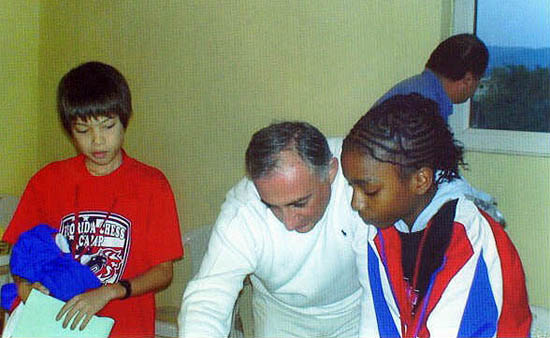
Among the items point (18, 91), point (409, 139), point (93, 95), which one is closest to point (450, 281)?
point (409, 139)

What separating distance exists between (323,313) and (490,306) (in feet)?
1.13

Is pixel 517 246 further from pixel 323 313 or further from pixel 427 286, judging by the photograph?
pixel 323 313

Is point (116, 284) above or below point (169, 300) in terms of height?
above

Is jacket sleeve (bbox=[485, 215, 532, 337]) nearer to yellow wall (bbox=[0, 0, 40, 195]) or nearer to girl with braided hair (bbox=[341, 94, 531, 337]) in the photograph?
girl with braided hair (bbox=[341, 94, 531, 337])

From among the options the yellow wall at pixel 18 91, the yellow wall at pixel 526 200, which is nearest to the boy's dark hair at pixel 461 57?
the yellow wall at pixel 526 200

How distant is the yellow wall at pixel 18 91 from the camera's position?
5.28 ft

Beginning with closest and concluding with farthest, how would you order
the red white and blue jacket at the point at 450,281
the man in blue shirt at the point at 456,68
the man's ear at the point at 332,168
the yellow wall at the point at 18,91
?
1. the red white and blue jacket at the point at 450,281
2. the man's ear at the point at 332,168
3. the man in blue shirt at the point at 456,68
4. the yellow wall at the point at 18,91

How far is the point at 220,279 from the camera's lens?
94cm

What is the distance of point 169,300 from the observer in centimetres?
138

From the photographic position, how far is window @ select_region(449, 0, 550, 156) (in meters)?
1.00

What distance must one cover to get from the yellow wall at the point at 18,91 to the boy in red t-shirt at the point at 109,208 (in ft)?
1.75

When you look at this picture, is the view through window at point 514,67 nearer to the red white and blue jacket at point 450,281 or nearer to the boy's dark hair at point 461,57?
the boy's dark hair at point 461,57

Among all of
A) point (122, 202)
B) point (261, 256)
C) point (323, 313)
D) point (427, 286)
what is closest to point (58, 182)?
point (122, 202)

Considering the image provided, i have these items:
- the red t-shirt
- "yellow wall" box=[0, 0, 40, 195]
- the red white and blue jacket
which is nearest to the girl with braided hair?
the red white and blue jacket
